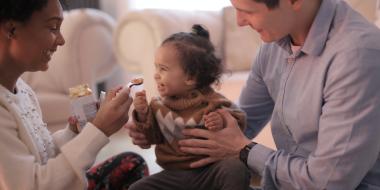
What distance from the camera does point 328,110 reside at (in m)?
0.98

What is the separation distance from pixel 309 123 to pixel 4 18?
724mm

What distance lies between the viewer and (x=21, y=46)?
1009 millimetres

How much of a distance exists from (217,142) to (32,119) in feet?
1.57

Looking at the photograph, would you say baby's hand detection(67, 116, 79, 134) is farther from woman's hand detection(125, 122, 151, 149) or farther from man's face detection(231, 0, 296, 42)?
man's face detection(231, 0, 296, 42)

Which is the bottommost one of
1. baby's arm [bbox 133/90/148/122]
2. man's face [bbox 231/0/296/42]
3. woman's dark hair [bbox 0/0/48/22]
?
baby's arm [bbox 133/90/148/122]

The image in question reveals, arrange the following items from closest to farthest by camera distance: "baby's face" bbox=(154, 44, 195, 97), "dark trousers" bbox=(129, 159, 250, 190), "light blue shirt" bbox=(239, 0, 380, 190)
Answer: "light blue shirt" bbox=(239, 0, 380, 190) < "dark trousers" bbox=(129, 159, 250, 190) < "baby's face" bbox=(154, 44, 195, 97)

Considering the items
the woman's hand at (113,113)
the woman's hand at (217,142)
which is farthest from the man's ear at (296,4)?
the woman's hand at (113,113)

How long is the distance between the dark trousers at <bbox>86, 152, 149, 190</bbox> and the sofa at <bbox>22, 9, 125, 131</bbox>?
2.34 feet

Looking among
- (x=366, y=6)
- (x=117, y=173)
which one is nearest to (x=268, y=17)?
(x=117, y=173)

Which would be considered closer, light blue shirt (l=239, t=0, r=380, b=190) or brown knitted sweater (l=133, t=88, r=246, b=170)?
light blue shirt (l=239, t=0, r=380, b=190)

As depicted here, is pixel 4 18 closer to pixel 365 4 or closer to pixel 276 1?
pixel 276 1

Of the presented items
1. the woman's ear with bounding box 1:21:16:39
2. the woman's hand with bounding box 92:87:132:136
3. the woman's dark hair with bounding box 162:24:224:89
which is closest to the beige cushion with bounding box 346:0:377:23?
the woman's dark hair with bounding box 162:24:224:89

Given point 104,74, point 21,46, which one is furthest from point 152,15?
point 21,46

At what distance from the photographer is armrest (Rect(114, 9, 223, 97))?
7.05 feet
